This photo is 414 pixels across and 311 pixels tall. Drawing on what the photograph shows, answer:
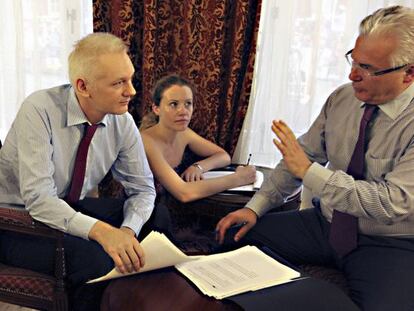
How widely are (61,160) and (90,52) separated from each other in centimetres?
39

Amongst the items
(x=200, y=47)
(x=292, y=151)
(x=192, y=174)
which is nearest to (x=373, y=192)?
(x=292, y=151)

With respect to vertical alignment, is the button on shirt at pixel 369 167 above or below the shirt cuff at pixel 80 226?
above

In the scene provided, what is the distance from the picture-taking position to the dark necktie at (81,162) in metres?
1.80

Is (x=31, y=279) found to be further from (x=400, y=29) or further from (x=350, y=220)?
(x=400, y=29)

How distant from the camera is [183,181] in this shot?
220cm

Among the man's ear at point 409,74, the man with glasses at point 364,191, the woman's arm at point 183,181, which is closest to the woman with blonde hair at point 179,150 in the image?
the woman's arm at point 183,181

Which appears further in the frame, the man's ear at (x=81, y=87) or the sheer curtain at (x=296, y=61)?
the sheer curtain at (x=296, y=61)

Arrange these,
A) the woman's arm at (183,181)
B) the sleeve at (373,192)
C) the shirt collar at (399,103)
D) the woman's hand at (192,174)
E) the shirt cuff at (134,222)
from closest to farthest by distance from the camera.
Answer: the sleeve at (373,192) < the shirt collar at (399,103) < the shirt cuff at (134,222) < the woman's arm at (183,181) < the woman's hand at (192,174)

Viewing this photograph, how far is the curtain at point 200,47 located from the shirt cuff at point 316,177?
119 cm

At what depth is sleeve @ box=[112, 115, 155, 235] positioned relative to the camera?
6.27 feet

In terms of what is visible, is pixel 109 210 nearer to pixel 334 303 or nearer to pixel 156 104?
pixel 156 104

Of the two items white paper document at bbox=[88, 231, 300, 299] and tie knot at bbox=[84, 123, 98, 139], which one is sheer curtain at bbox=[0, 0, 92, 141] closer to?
tie knot at bbox=[84, 123, 98, 139]

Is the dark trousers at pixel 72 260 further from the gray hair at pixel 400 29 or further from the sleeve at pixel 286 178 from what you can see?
the gray hair at pixel 400 29

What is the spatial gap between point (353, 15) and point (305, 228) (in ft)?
4.27
